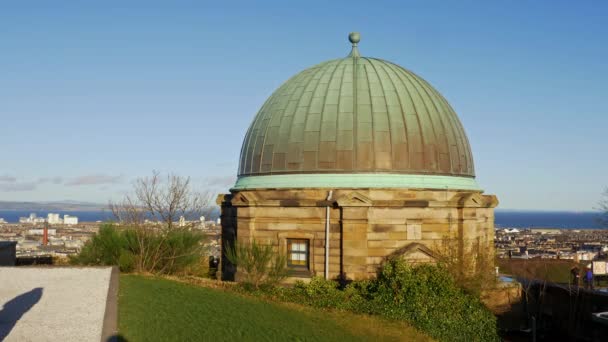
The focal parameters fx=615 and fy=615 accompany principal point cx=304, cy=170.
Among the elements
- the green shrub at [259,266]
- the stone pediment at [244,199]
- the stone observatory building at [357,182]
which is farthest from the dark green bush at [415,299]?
the stone pediment at [244,199]

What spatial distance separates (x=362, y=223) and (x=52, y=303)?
1168 cm

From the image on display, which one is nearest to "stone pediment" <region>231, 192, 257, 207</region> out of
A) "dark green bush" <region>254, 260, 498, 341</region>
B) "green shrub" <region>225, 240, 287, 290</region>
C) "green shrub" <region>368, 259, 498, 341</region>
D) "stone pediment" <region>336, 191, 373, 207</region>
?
"green shrub" <region>225, 240, 287, 290</region>

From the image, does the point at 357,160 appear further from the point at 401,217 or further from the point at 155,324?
the point at 155,324

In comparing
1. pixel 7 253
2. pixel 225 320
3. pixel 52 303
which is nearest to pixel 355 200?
pixel 225 320

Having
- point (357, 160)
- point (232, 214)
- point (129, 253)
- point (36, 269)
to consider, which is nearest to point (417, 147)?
point (357, 160)

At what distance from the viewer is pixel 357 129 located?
2561 cm

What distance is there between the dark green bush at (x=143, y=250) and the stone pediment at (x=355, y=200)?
7.15 metres

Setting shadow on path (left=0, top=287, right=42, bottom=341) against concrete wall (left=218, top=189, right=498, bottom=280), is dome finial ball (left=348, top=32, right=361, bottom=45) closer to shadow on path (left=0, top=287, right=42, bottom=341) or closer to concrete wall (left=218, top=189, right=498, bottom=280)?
concrete wall (left=218, top=189, right=498, bottom=280)

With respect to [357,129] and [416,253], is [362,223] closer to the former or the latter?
[416,253]

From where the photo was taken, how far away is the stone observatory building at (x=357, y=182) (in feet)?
80.2

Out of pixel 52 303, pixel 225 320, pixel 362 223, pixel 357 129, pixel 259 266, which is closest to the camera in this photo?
pixel 225 320

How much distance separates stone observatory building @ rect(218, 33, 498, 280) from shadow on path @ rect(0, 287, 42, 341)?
9329 millimetres

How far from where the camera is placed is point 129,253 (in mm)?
25500

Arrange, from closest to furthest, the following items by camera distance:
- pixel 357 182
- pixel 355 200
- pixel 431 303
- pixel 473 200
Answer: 1. pixel 431 303
2. pixel 355 200
3. pixel 357 182
4. pixel 473 200
